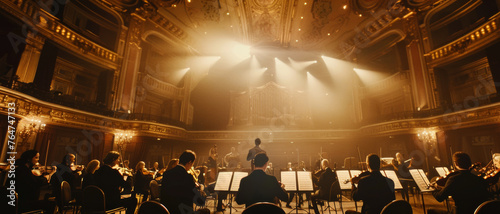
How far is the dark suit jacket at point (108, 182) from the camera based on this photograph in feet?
12.0

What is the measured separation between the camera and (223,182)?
15.7 feet

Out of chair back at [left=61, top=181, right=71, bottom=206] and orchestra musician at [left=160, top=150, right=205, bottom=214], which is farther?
chair back at [left=61, top=181, right=71, bottom=206]

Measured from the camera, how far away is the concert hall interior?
901 centimetres

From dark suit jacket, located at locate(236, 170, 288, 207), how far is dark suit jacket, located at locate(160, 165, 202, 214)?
742 mm

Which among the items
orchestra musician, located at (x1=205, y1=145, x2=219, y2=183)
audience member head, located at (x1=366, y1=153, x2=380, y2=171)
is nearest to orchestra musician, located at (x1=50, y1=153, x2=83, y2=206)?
orchestra musician, located at (x1=205, y1=145, x2=219, y2=183)

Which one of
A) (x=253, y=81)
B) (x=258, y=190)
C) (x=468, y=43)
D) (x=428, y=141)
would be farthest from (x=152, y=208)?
(x=253, y=81)

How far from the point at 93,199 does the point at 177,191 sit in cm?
162

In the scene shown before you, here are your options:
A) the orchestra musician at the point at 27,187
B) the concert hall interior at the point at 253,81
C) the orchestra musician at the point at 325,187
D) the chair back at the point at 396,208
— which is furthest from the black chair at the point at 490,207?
the orchestra musician at the point at 27,187

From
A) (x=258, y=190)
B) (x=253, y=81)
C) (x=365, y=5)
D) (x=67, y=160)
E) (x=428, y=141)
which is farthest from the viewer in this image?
(x=253, y=81)

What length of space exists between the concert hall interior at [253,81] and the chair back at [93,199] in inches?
151

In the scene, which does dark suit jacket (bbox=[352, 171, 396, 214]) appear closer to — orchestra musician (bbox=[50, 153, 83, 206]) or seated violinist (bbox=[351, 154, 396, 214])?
seated violinist (bbox=[351, 154, 396, 214])

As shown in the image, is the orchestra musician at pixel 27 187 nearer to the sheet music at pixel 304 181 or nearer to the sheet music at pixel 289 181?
the sheet music at pixel 289 181

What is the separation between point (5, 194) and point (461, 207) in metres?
6.48

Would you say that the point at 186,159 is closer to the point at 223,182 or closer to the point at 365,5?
the point at 223,182
